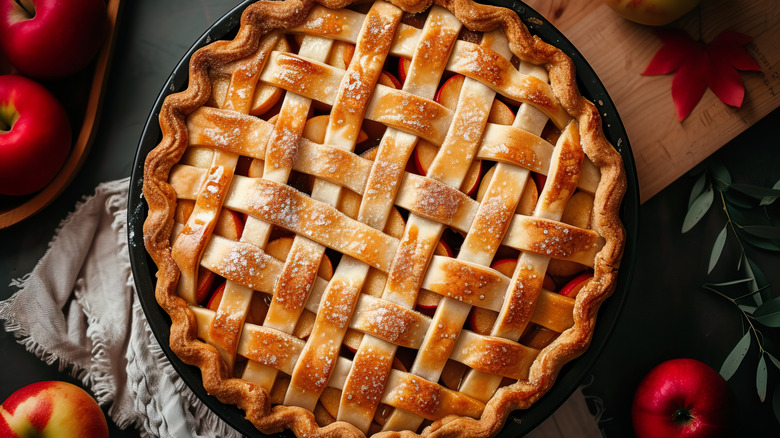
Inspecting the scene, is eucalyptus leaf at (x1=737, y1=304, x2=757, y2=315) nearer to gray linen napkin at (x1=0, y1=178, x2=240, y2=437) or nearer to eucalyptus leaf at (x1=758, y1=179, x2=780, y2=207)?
eucalyptus leaf at (x1=758, y1=179, x2=780, y2=207)

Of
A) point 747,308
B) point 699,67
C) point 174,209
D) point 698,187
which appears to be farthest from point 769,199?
point 174,209

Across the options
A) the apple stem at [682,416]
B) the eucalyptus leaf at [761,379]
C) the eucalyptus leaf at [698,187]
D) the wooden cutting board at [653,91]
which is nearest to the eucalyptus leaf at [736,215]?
the eucalyptus leaf at [698,187]

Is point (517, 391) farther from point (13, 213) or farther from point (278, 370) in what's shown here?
point (13, 213)

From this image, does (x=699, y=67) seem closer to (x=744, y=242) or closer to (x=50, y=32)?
(x=744, y=242)

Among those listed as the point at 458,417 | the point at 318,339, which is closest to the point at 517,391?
the point at 458,417

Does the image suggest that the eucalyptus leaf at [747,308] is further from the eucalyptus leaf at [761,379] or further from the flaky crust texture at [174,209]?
the flaky crust texture at [174,209]
